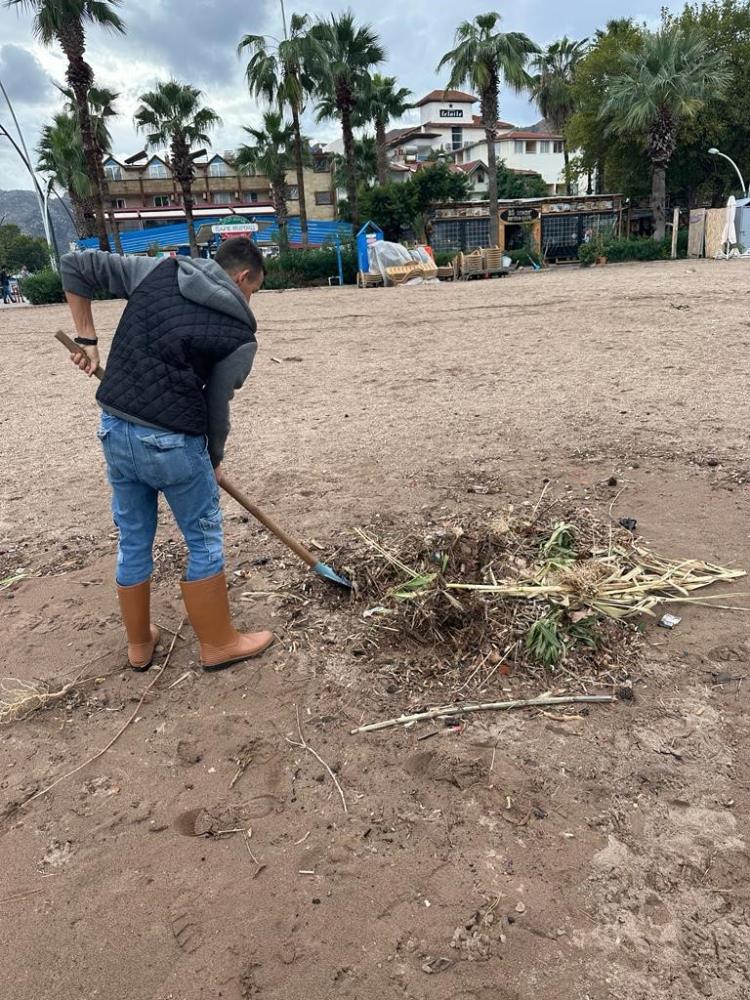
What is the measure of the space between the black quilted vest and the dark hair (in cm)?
20

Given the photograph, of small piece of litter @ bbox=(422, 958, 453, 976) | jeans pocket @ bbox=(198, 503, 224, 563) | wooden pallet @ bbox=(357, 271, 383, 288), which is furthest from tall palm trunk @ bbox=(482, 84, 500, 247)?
small piece of litter @ bbox=(422, 958, 453, 976)

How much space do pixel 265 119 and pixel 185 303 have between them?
37.1 metres

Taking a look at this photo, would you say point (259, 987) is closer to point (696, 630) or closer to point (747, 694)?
point (747, 694)

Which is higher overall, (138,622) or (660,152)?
(660,152)

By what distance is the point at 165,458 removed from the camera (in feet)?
8.25

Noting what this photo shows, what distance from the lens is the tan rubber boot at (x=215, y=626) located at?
2.76 meters

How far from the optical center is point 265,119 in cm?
3416

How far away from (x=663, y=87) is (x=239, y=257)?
3132 centimetres

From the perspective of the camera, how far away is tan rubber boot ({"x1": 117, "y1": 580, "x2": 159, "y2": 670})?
9.27 ft

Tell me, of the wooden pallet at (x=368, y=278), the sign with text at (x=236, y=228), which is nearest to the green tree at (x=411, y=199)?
the wooden pallet at (x=368, y=278)

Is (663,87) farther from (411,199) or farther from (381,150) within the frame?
(381,150)

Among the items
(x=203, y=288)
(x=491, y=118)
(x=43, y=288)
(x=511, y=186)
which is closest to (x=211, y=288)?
(x=203, y=288)

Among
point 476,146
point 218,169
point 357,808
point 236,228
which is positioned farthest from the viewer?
point 476,146

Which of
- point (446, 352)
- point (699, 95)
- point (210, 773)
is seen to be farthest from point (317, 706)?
point (699, 95)
